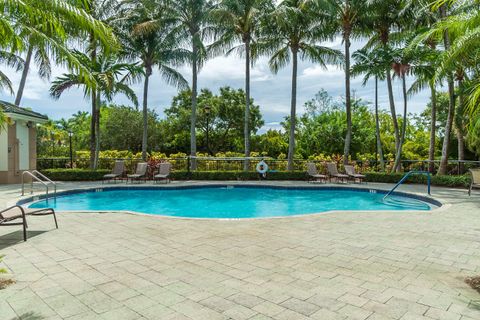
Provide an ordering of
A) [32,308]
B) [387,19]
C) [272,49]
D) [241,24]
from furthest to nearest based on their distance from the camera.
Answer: [272,49] < [241,24] < [387,19] < [32,308]

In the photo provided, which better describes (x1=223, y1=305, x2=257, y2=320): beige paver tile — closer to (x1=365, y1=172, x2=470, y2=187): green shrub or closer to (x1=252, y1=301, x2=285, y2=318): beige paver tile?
(x1=252, y1=301, x2=285, y2=318): beige paver tile

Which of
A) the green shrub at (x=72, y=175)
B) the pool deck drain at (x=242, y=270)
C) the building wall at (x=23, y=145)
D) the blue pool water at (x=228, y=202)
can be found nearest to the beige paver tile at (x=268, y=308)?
the pool deck drain at (x=242, y=270)

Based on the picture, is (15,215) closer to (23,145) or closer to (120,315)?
(120,315)

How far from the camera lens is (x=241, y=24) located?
16047mm

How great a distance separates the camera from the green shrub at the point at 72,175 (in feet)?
48.8

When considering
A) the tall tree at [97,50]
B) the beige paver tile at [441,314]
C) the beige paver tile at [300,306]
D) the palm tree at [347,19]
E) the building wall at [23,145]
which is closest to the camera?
the beige paver tile at [441,314]

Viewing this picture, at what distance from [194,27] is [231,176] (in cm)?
753

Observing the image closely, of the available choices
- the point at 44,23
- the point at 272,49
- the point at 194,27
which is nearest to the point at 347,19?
the point at 272,49

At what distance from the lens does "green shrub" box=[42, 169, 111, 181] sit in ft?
Result: 48.8

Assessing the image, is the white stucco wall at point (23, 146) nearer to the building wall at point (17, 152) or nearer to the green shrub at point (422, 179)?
the building wall at point (17, 152)

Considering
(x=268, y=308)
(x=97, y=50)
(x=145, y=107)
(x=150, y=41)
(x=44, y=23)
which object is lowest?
(x=268, y=308)

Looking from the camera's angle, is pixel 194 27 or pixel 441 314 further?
pixel 194 27

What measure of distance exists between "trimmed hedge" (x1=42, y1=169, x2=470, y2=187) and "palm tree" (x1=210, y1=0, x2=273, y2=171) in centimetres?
102

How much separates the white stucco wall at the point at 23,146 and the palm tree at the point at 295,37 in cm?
1112
